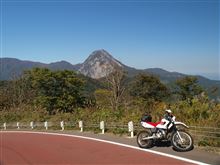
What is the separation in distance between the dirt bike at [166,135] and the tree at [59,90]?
42554 mm

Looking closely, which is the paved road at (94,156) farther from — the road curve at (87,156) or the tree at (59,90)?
the tree at (59,90)

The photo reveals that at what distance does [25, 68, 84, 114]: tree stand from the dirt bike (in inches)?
1675

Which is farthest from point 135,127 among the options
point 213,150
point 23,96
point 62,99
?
point 23,96

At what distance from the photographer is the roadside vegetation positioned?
19.5 m

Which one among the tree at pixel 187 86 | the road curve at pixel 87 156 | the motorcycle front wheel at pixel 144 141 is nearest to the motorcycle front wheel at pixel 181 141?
the road curve at pixel 87 156

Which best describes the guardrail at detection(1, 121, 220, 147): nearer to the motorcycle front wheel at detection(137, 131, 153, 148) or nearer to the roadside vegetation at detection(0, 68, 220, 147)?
the roadside vegetation at detection(0, 68, 220, 147)

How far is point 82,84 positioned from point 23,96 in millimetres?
13831

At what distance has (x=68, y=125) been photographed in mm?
29688

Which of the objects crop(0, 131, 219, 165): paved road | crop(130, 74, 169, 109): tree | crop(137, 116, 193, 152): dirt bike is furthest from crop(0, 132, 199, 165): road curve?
crop(130, 74, 169, 109): tree

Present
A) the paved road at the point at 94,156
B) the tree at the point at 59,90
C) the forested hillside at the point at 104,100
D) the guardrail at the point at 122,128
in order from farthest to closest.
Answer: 1. the tree at the point at 59,90
2. the forested hillside at the point at 104,100
3. the guardrail at the point at 122,128
4. the paved road at the point at 94,156

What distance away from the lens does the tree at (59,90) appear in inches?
2341

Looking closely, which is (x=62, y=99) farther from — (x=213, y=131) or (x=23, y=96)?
(x=213, y=131)

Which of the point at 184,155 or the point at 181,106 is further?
the point at 181,106

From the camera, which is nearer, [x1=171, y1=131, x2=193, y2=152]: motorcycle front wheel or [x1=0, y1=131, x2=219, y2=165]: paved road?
[x1=0, y1=131, x2=219, y2=165]: paved road
